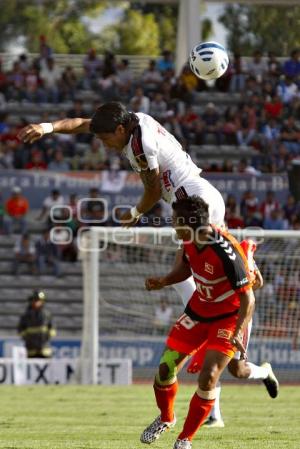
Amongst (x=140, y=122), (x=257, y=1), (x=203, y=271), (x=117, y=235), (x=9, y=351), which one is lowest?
(x=9, y=351)

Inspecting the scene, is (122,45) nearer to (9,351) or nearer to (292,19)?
(292,19)

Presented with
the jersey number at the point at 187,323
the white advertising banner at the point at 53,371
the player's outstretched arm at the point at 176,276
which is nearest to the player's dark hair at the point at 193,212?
the player's outstretched arm at the point at 176,276

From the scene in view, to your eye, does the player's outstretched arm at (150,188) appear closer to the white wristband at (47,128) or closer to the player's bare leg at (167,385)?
the white wristband at (47,128)

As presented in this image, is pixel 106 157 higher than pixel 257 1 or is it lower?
lower

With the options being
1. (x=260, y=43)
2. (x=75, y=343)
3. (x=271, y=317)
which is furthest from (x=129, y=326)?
(x=260, y=43)

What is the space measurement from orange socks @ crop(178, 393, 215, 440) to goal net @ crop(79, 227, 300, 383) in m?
11.1

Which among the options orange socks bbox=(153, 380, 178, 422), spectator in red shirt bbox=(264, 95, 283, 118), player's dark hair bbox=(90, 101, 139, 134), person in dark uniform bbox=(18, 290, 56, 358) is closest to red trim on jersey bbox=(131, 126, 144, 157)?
player's dark hair bbox=(90, 101, 139, 134)

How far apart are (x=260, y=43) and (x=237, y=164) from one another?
47.1 ft

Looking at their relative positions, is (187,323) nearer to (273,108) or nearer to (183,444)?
(183,444)

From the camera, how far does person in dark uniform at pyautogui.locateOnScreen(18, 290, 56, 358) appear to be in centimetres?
2147

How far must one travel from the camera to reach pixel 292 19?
36688 millimetres

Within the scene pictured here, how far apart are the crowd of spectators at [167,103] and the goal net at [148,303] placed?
4.95 m

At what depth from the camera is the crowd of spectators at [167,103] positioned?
28.3m

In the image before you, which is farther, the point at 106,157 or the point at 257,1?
the point at 257,1
